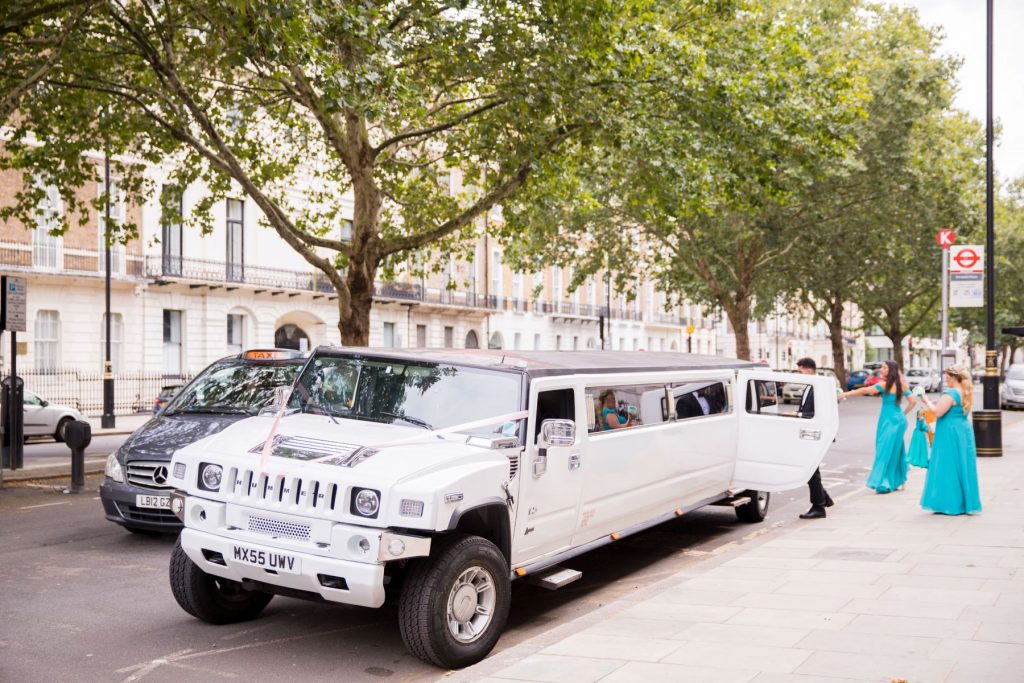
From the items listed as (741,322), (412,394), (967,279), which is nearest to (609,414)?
(412,394)

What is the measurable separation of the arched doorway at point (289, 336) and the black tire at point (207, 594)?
36.0 metres

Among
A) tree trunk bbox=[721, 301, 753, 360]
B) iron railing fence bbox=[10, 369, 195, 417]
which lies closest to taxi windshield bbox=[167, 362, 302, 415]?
iron railing fence bbox=[10, 369, 195, 417]

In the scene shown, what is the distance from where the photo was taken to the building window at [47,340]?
104ft

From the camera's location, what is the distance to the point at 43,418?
23.1 m

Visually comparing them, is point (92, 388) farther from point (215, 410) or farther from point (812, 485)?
point (812, 485)

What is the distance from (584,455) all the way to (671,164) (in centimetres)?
1297

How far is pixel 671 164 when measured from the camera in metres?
19.2

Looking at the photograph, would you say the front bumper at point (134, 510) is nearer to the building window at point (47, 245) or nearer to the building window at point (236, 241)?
the building window at point (47, 245)

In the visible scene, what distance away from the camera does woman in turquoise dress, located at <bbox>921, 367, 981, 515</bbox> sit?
1057 centimetres

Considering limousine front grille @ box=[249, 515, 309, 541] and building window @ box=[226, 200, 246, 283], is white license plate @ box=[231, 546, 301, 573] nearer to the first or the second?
limousine front grille @ box=[249, 515, 309, 541]

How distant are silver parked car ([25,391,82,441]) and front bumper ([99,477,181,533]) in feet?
49.1

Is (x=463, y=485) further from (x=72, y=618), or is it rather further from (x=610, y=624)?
(x=72, y=618)

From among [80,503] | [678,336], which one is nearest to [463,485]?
[80,503]

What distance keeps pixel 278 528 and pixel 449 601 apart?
1023 millimetres
